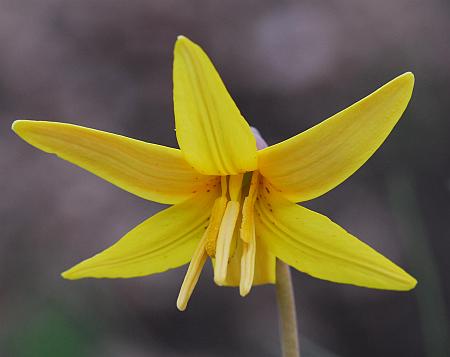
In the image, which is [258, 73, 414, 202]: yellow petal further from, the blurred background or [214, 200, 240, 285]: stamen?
the blurred background

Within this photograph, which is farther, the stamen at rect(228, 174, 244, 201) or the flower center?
the stamen at rect(228, 174, 244, 201)

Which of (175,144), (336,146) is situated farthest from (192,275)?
(175,144)

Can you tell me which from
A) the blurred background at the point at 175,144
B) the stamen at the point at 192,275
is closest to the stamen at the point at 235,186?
the stamen at the point at 192,275

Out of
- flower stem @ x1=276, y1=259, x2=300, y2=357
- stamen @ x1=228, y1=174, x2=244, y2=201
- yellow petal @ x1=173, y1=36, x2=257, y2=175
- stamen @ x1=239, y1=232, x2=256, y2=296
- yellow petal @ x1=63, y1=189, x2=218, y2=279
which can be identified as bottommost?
flower stem @ x1=276, y1=259, x2=300, y2=357

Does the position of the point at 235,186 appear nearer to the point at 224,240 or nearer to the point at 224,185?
the point at 224,185

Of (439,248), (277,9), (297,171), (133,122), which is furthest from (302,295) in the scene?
(297,171)

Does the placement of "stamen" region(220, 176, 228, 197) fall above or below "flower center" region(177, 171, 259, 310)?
above

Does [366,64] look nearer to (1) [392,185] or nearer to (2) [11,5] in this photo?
(1) [392,185]

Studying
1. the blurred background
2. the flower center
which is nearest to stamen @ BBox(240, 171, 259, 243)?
the flower center
